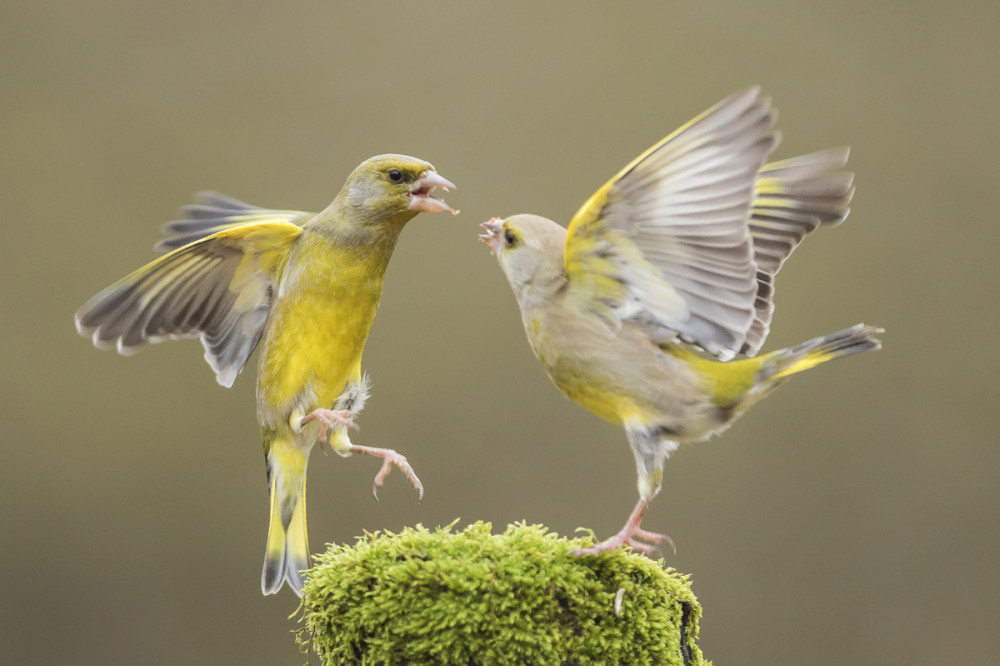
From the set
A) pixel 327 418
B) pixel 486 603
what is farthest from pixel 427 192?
pixel 486 603

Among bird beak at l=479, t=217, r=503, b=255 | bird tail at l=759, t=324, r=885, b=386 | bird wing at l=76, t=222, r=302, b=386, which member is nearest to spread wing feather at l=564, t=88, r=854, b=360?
bird tail at l=759, t=324, r=885, b=386

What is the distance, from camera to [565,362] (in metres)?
2.83

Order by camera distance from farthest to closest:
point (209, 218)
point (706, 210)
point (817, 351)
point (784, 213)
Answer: point (209, 218) < point (784, 213) < point (817, 351) < point (706, 210)

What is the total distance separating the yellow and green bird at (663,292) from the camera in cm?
253

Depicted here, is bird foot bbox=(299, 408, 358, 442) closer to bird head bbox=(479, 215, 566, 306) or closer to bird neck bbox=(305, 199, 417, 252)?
bird neck bbox=(305, 199, 417, 252)

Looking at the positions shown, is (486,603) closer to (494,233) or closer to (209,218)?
(494,233)

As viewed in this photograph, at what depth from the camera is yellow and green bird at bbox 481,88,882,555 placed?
8.31 feet

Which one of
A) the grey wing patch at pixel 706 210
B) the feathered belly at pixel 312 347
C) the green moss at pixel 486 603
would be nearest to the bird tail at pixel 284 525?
the feathered belly at pixel 312 347

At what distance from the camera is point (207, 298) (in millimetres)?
3523

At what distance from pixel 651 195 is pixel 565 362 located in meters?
0.55

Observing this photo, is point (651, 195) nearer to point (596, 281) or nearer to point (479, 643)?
point (596, 281)

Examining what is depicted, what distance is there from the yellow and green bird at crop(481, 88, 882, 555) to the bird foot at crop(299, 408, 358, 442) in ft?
2.27

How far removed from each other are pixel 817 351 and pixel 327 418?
1.54 metres

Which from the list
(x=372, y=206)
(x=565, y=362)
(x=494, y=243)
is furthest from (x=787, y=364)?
(x=372, y=206)
